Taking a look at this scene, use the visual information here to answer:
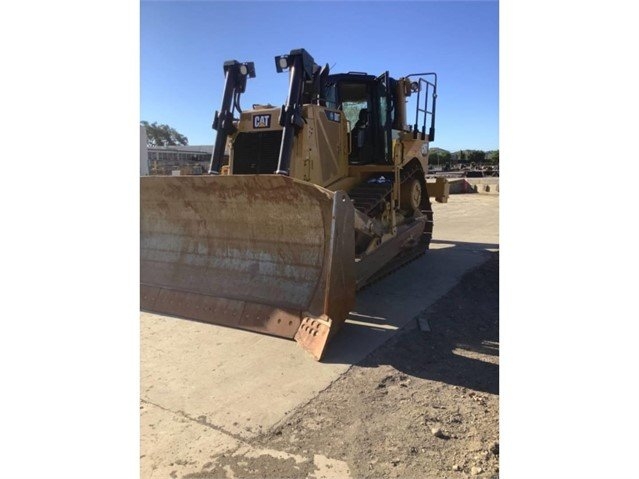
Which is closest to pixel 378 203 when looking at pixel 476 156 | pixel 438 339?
pixel 438 339

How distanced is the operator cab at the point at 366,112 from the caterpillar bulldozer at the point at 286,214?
16 mm

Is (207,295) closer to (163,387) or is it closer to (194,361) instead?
(194,361)

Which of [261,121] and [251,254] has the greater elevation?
[261,121]

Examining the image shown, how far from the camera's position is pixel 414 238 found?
7105 mm

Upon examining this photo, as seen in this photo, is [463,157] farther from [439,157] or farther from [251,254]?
[251,254]

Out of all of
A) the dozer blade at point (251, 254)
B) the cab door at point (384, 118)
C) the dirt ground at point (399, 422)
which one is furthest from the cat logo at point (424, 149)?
the dirt ground at point (399, 422)

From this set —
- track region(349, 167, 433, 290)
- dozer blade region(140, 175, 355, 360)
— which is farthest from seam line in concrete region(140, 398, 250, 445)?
track region(349, 167, 433, 290)

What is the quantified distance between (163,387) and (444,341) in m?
2.40

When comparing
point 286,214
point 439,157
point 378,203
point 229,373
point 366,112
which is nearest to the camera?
point 229,373

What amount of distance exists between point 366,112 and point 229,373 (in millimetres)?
4573

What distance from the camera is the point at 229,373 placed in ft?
11.3

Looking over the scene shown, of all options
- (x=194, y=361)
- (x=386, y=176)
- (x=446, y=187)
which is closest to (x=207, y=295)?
(x=194, y=361)

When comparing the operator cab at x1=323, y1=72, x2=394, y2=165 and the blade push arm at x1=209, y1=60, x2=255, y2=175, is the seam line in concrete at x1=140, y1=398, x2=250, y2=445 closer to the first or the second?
the blade push arm at x1=209, y1=60, x2=255, y2=175

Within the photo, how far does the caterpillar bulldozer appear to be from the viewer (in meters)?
4.01
